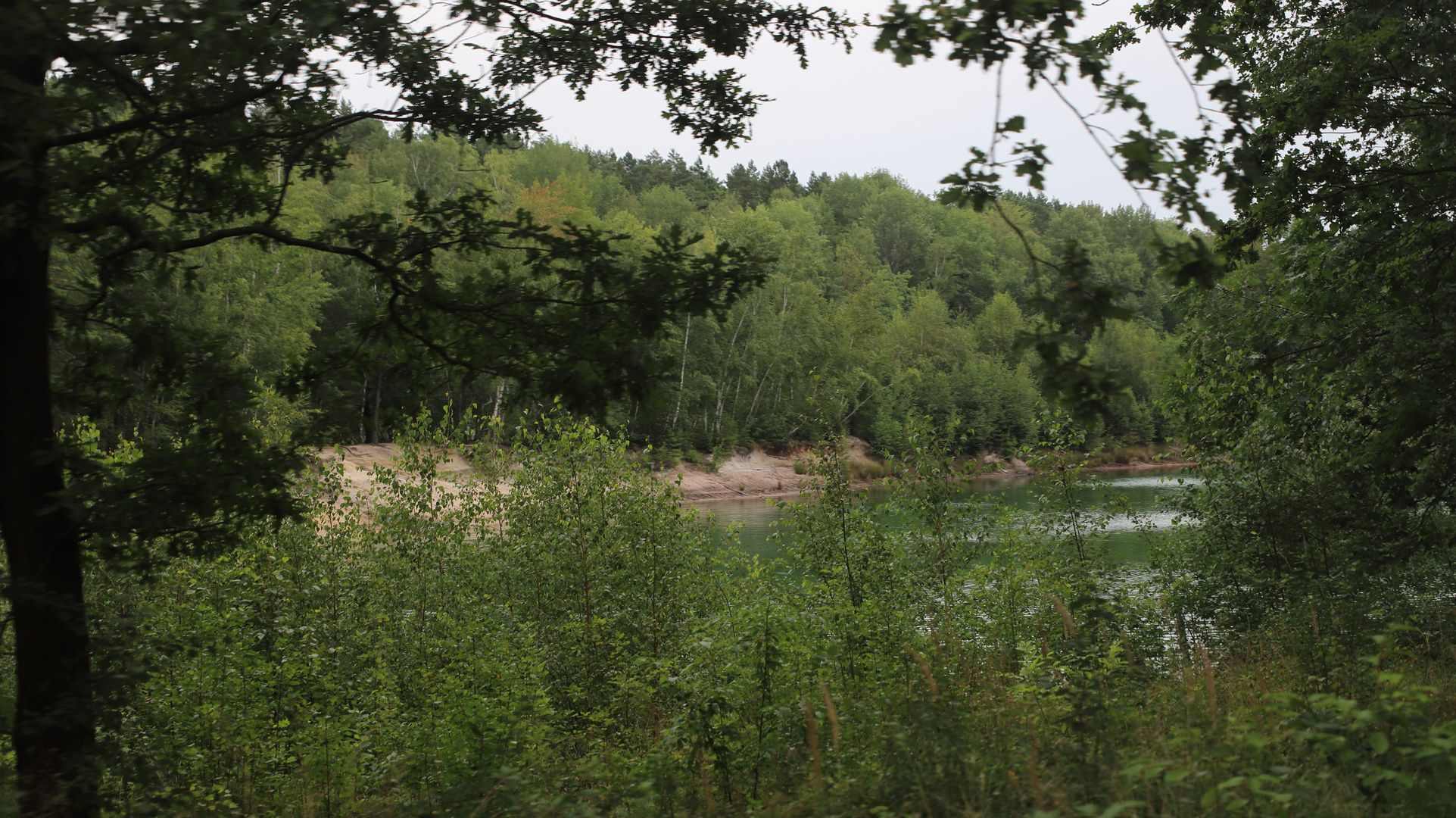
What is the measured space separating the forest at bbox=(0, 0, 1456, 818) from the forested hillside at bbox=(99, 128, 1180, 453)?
1.00 ft

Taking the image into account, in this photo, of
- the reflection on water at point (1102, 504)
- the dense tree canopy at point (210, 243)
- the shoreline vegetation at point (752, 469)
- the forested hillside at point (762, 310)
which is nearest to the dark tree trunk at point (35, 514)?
the dense tree canopy at point (210, 243)

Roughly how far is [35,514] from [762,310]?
50.4m

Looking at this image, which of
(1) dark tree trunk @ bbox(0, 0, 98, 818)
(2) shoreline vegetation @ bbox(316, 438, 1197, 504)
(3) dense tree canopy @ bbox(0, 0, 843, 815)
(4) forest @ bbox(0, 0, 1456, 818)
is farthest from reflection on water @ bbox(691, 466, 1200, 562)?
(1) dark tree trunk @ bbox(0, 0, 98, 818)

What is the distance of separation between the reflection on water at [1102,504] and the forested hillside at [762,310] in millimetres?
2062

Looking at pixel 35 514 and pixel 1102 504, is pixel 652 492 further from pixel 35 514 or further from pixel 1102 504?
pixel 1102 504

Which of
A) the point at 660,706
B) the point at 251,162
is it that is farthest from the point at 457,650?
the point at 251,162

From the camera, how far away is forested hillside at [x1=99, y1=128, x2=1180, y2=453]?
1593 centimetres

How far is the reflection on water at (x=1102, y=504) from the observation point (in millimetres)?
14047

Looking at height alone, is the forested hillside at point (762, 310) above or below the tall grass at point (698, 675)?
above

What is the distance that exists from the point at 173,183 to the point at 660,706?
686 cm

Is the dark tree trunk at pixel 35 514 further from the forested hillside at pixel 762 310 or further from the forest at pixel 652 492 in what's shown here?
the forested hillside at pixel 762 310

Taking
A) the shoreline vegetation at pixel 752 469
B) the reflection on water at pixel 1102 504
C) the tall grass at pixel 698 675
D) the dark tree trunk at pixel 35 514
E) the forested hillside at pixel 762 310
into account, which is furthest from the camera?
the shoreline vegetation at pixel 752 469

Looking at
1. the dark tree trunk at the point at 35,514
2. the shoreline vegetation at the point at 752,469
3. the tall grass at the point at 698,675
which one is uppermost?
the dark tree trunk at the point at 35,514

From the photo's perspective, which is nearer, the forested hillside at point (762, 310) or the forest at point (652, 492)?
the forest at point (652, 492)
